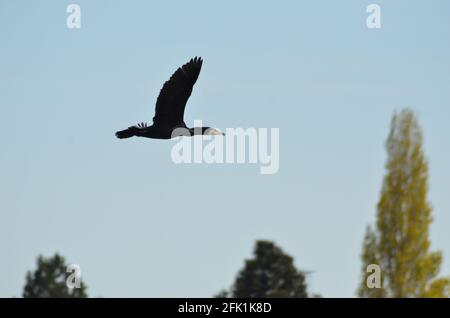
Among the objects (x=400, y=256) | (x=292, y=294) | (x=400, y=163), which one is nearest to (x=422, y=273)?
(x=400, y=256)

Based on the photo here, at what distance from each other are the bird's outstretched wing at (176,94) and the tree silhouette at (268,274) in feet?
122

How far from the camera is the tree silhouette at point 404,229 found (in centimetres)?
4853

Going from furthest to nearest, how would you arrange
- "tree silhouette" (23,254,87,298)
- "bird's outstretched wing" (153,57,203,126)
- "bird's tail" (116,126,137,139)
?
"tree silhouette" (23,254,87,298) → "bird's outstretched wing" (153,57,203,126) → "bird's tail" (116,126,137,139)

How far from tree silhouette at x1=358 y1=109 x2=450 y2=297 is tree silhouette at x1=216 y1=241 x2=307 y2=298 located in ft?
50.3

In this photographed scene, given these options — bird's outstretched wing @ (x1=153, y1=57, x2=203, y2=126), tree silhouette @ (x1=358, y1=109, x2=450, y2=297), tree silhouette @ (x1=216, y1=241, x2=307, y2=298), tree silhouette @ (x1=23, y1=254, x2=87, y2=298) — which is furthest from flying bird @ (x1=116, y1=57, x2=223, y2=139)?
tree silhouette @ (x1=23, y1=254, x2=87, y2=298)

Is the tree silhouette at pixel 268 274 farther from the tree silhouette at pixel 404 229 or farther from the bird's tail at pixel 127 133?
the bird's tail at pixel 127 133

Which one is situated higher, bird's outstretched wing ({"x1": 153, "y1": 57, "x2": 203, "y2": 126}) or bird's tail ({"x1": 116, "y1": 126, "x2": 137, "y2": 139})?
bird's outstretched wing ({"x1": 153, "y1": 57, "x2": 203, "y2": 126})

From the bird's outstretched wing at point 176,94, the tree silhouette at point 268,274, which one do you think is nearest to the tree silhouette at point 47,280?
the tree silhouette at point 268,274

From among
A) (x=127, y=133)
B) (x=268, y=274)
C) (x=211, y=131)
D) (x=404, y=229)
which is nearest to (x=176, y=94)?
(x=211, y=131)

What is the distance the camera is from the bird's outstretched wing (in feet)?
93.7

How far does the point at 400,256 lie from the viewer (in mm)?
49250

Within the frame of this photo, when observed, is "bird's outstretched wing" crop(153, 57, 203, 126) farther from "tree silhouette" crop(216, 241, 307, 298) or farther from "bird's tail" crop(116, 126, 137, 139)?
"tree silhouette" crop(216, 241, 307, 298)
